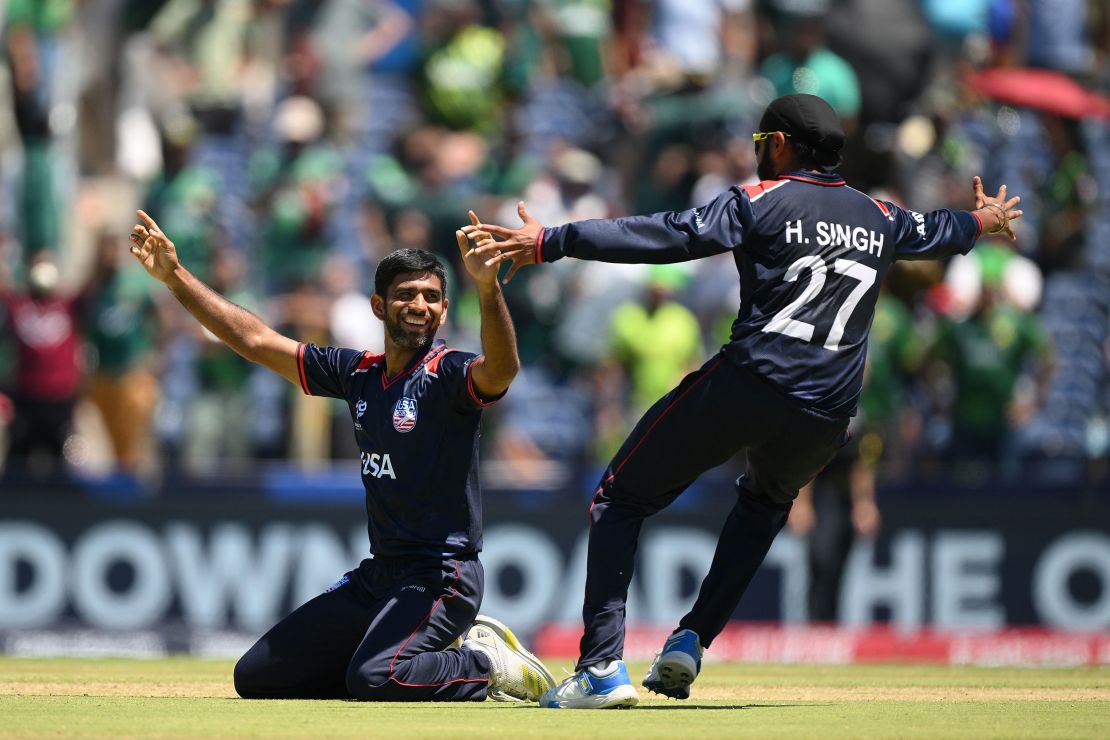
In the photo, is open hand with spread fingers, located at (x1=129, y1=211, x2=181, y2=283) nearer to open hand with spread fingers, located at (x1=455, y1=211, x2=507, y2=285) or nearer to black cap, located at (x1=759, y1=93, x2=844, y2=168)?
open hand with spread fingers, located at (x1=455, y1=211, x2=507, y2=285)

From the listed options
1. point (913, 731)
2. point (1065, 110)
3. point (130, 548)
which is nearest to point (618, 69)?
point (1065, 110)

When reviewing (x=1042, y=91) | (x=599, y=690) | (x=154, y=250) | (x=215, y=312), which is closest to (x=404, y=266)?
(x=215, y=312)

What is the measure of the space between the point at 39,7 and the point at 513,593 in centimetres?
736

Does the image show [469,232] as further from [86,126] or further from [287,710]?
[86,126]

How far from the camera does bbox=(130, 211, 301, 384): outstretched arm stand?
7473 mm

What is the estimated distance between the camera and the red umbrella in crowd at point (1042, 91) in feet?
47.6

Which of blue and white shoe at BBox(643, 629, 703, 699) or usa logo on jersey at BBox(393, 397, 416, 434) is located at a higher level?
usa logo on jersey at BBox(393, 397, 416, 434)

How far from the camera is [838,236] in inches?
264

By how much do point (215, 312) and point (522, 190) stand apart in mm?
7261

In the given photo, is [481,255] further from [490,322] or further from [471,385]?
[471,385]

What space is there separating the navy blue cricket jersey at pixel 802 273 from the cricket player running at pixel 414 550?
1.09 meters

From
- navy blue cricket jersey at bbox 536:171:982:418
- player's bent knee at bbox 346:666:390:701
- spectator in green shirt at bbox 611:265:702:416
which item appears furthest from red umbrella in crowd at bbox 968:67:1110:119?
player's bent knee at bbox 346:666:390:701

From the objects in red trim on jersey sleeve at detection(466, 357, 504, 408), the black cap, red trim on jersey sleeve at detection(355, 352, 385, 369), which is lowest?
red trim on jersey sleeve at detection(466, 357, 504, 408)

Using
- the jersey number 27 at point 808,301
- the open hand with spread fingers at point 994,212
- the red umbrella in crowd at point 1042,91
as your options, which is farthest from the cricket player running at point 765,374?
the red umbrella in crowd at point 1042,91
